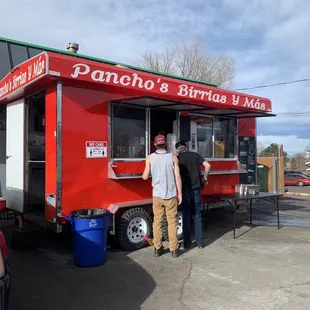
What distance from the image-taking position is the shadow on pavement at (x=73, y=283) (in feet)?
13.4

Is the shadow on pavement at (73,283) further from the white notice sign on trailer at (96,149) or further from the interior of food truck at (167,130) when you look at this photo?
the interior of food truck at (167,130)

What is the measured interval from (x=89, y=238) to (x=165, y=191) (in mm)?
1375

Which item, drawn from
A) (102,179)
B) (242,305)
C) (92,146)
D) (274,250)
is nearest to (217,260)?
(274,250)

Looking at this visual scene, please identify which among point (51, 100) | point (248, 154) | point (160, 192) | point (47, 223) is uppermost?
point (51, 100)

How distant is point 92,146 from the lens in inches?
239

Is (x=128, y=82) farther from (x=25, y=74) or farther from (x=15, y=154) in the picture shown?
(x=15, y=154)

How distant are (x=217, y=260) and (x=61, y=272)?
2.42 metres

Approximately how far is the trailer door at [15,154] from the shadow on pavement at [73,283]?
1.11 m

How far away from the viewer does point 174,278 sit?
4895 mm

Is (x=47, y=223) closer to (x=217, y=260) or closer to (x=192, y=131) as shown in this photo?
(x=217, y=260)

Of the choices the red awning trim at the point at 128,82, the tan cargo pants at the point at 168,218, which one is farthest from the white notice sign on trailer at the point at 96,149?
the tan cargo pants at the point at 168,218

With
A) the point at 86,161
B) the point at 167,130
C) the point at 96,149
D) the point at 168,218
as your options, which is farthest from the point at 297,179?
the point at 86,161

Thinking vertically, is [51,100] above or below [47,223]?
above

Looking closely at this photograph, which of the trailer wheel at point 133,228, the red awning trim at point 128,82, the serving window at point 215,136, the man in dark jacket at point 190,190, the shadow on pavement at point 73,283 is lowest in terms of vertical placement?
the shadow on pavement at point 73,283
